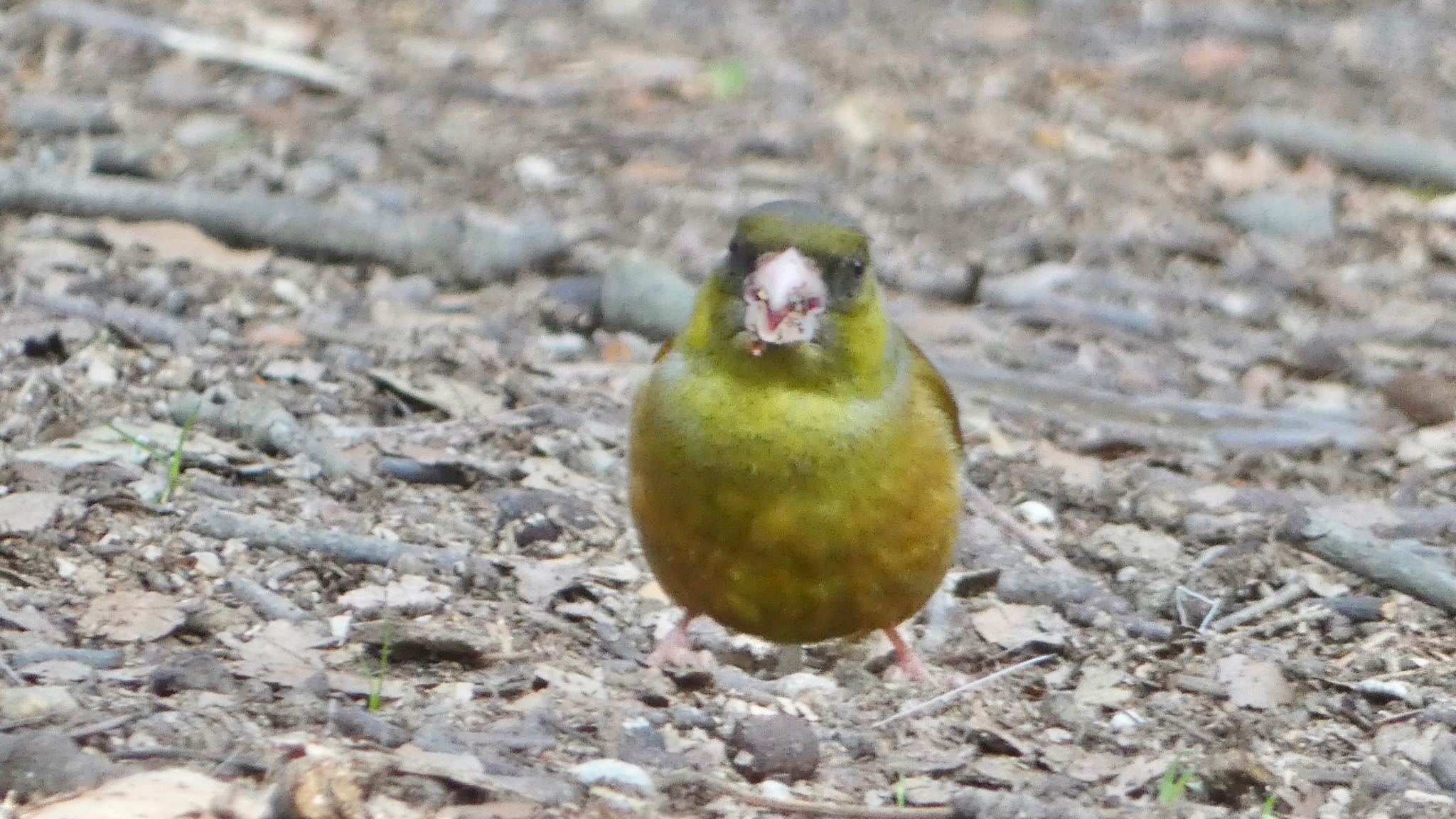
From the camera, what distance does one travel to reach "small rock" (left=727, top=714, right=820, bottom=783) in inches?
148

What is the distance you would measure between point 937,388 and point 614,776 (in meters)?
1.22

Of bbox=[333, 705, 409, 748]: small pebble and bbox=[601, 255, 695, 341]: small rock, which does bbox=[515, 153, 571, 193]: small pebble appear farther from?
bbox=[333, 705, 409, 748]: small pebble

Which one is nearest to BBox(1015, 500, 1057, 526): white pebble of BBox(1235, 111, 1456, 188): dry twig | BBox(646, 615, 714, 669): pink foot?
BBox(646, 615, 714, 669): pink foot

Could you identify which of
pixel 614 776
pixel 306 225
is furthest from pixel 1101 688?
pixel 306 225

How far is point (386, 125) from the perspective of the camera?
27.3 feet

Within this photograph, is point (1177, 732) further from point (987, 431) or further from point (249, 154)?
point (249, 154)

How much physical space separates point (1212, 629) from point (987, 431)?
4.52ft

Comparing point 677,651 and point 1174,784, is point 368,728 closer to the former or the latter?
point 677,651

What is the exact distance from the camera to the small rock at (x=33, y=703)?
3395 mm

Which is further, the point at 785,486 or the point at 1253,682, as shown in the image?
the point at 1253,682

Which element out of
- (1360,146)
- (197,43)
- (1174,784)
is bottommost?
(1174,784)

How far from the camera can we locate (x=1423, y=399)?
249 inches

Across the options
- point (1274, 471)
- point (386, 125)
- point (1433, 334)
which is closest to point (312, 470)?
point (1274, 471)

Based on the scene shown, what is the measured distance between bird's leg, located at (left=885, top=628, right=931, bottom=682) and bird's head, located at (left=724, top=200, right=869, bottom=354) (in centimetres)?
84
